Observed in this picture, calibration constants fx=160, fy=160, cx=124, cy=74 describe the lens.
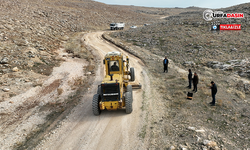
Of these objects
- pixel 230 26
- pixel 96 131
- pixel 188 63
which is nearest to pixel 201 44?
pixel 188 63

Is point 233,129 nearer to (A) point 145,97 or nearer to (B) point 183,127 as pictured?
(B) point 183,127

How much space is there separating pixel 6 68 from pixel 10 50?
159 inches

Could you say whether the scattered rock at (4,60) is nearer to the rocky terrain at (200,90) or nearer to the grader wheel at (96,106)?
the grader wheel at (96,106)

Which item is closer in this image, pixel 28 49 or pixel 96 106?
pixel 96 106

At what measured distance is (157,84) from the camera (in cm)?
1449

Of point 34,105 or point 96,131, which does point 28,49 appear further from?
point 96,131

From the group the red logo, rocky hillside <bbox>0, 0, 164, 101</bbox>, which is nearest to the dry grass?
rocky hillside <bbox>0, 0, 164, 101</bbox>

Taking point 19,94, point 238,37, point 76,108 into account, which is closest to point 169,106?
point 76,108

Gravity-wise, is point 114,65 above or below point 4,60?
below

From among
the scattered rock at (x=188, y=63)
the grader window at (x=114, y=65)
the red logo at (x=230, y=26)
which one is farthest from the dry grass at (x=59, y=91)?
the red logo at (x=230, y=26)

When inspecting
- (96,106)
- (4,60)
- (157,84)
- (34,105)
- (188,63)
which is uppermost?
(4,60)

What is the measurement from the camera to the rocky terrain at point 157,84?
26.4 feet

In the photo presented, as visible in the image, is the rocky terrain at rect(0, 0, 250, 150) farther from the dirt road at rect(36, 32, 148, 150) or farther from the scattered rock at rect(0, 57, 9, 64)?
the dirt road at rect(36, 32, 148, 150)

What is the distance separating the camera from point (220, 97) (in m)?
11.1
